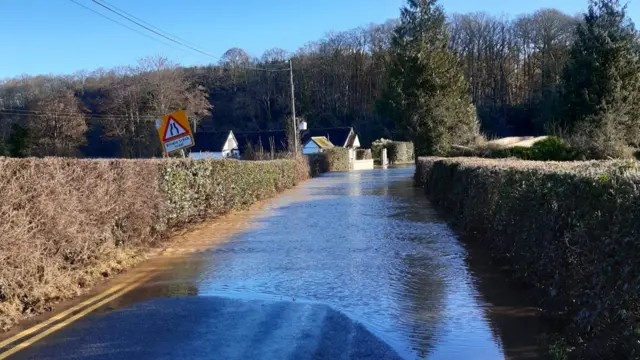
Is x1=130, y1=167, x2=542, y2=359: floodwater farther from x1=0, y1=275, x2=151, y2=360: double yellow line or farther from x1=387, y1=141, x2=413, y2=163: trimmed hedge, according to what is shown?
x1=387, y1=141, x2=413, y2=163: trimmed hedge

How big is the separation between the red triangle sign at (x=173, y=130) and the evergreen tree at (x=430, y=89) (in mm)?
24626

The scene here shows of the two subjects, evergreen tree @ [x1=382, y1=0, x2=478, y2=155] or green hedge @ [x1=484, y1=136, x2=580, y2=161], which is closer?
green hedge @ [x1=484, y1=136, x2=580, y2=161]

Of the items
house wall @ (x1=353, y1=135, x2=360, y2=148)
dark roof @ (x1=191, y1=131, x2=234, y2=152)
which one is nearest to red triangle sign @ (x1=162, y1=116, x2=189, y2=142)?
dark roof @ (x1=191, y1=131, x2=234, y2=152)

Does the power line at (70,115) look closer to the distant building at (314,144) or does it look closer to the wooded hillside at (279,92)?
the wooded hillside at (279,92)

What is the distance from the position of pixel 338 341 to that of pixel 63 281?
12.6ft

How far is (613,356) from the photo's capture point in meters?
4.05

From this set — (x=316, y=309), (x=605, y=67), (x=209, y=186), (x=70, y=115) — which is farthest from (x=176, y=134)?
(x=70, y=115)

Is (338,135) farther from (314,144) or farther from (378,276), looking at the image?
(378,276)

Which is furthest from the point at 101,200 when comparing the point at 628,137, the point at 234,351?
the point at 628,137

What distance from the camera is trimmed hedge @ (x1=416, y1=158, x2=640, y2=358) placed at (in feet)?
13.1

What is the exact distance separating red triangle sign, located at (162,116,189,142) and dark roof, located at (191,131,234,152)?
59.7 metres

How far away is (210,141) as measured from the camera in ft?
249

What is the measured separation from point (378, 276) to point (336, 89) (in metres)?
86.3

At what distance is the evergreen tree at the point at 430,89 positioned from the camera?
1501 inches
